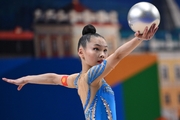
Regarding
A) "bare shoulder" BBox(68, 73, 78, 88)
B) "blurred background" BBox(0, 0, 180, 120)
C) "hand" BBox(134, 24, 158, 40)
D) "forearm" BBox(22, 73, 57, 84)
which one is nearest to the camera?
"hand" BBox(134, 24, 158, 40)

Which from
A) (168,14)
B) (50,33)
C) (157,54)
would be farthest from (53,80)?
(168,14)

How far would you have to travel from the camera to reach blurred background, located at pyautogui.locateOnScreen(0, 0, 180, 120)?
4145 millimetres

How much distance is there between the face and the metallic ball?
0.93ft

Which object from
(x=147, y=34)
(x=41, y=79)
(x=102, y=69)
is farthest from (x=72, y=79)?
(x=147, y=34)

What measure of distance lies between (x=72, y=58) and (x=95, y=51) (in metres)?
2.07

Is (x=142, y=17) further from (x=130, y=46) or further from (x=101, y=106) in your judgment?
(x=101, y=106)

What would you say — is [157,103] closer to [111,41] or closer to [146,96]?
[146,96]

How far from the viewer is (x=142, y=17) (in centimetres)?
211

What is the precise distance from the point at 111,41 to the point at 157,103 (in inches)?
42.1

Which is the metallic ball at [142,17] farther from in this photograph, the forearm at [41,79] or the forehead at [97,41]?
the forearm at [41,79]

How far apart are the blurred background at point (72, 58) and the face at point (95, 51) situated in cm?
191

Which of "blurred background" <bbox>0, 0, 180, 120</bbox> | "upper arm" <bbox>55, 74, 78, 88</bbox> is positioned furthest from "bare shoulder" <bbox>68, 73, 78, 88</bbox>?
"blurred background" <bbox>0, 0, 180, 120</bbox>

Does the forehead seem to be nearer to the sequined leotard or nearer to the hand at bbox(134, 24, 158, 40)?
the sequined leotard

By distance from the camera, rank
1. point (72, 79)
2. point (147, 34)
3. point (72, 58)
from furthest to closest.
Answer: point (72, 58) → point (72, 79) → point (147, 34)
